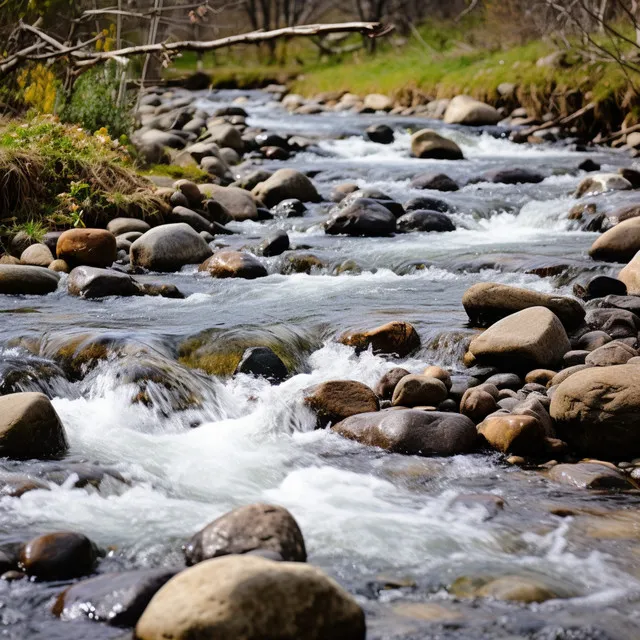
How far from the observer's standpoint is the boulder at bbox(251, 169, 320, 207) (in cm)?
1065

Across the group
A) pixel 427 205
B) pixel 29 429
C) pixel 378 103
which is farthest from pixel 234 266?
pixel 378 103

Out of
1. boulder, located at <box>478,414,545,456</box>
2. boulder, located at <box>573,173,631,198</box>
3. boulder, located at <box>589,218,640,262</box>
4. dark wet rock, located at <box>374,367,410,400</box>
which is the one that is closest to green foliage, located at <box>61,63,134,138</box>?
boulder, located at <box>573,173,631,198</box>

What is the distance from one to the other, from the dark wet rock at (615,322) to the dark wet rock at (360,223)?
351 cm

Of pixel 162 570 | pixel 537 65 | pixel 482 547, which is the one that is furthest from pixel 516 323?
pixel 537 65

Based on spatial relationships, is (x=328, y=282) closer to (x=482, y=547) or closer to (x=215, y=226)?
(x=215, y=226)

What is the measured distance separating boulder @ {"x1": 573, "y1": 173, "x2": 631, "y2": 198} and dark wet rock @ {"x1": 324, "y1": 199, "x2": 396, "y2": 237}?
8.35ft

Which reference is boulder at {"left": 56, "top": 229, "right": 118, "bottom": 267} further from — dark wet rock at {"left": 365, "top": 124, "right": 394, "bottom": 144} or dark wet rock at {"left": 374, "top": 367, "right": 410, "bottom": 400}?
dark wet rock at {"left": 365, "top": 124, "right": 394, "bottom": 144}

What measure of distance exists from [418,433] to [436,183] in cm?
728

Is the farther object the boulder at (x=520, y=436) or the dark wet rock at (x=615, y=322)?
the dark wet rock at (x=615, y=322)

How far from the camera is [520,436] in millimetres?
4359

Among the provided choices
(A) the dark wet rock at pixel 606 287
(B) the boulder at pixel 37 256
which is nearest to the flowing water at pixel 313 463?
(A) the dark wet rock at pixel 606 287

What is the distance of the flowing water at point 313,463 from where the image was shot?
2982 mm

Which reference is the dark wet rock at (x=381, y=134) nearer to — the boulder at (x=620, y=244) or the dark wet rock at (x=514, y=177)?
the dark wet rock at (x=514, y=177)

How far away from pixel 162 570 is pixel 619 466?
2330 millimetres
